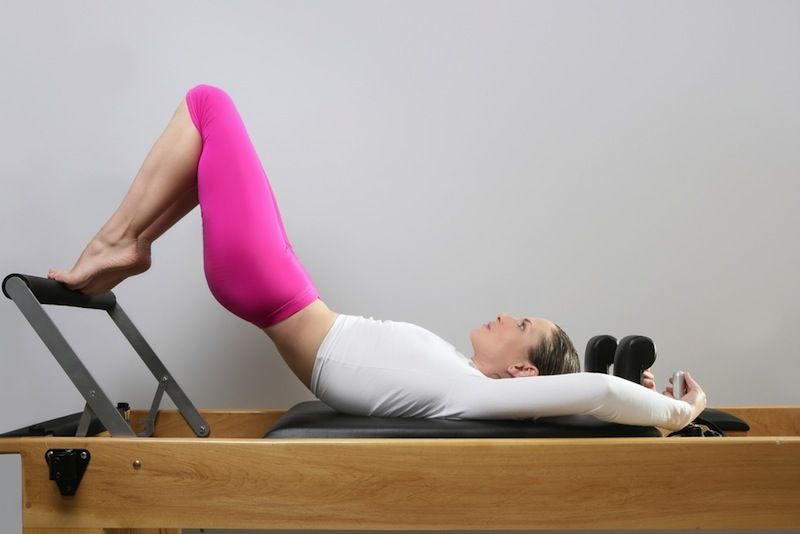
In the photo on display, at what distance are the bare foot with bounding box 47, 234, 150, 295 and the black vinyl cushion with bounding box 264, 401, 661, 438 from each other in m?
0.51

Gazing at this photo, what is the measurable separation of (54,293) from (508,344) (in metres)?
1.02

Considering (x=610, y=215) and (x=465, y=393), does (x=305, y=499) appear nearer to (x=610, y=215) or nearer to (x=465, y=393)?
(x=465, y=393)

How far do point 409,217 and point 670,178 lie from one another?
849mm

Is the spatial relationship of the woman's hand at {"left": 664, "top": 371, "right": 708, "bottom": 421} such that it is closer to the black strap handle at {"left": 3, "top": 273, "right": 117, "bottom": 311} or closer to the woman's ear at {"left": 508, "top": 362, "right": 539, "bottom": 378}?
the woman's ear at {"left": 508, "top": 362, "right": 539, "bottom": 378}

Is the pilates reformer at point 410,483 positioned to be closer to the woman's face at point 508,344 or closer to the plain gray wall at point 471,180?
the woman's face at point 508,344

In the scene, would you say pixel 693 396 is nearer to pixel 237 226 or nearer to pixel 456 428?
pixel 456 428

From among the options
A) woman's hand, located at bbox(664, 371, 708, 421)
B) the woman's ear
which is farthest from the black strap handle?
woman's hand, located at bbox(664, 371, 708, 421)

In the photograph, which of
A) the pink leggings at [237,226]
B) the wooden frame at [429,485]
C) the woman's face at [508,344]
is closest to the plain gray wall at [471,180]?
the woman's face at [508,344]

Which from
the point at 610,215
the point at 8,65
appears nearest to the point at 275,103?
the point at 8,65

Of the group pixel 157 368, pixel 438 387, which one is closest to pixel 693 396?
pixel 438 387

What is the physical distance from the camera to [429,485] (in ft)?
4.84

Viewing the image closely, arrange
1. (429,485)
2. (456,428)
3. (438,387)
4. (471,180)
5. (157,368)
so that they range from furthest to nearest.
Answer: (471,180) → (157,368) → (438,387) → (456,428) → (429,485)

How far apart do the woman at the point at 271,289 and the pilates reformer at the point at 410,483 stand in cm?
22

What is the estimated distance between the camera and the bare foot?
1.73 m
